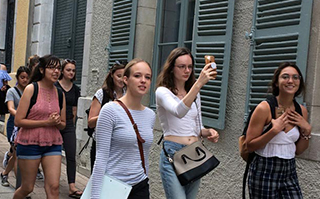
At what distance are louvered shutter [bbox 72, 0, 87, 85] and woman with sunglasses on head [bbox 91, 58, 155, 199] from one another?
6.95m

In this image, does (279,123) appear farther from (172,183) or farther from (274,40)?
(274,40)

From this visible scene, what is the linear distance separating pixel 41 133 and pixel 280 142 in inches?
91.9

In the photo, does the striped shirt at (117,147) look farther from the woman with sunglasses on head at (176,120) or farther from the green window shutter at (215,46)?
the green window shutter at (215,46)

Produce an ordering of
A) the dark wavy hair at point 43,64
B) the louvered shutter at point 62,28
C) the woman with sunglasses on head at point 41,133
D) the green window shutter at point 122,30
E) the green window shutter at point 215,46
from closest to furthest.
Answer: the woman with sunglasses on head at point 41,133, the dark wavy hair at point 43,64, the green window shutter at point 215,46, the green window shutter at point 122,30, the louvered shutter at point 62,28

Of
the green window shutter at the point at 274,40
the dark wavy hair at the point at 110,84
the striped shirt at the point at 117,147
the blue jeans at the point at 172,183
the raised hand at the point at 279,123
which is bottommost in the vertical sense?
the blue jeans at the point at 172,183

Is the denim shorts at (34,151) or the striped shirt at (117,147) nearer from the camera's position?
the striped shirt at (117,147)

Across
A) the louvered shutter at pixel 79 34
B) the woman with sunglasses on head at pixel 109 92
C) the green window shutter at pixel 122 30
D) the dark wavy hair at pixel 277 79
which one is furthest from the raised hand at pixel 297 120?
the louvered shutter at pixel 79 34

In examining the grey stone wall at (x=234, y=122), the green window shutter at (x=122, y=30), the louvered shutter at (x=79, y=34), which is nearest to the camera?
the grey stone wall at (x=234, y=122)

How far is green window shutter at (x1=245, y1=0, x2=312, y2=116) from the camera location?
468 centimetres

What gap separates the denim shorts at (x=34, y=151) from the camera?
4.94 metres

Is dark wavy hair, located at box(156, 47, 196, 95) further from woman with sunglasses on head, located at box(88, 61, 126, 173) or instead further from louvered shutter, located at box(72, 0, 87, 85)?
louvered shutter, located at box(72, 0, 87, 85)

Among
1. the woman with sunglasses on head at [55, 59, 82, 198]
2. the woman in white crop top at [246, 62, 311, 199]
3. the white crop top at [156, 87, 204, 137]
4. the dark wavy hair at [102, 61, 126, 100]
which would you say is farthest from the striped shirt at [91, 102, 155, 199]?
the woman with sunglasses on head at [55, 59, 82, 198]

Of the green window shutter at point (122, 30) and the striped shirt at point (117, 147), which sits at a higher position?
the green window shutter at point (122, 30)

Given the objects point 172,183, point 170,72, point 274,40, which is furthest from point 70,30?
point 172,183
